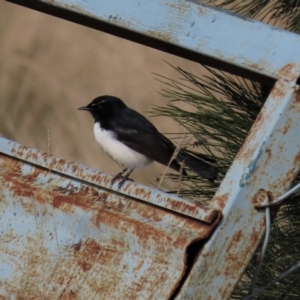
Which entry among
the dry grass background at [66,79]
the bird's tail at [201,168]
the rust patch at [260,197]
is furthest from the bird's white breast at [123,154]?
the dry grass background at [66,79]

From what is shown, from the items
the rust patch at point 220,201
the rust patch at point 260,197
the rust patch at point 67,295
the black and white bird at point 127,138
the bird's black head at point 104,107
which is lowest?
the rust patch at point 67,295

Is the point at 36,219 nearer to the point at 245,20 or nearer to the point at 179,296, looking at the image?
the point at 179,296

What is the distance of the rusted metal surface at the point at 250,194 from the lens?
5.25 feet

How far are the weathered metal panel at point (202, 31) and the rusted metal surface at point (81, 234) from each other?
319mm

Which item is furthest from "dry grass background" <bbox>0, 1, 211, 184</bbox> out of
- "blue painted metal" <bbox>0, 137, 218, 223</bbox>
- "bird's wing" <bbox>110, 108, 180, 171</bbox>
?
"blue painted metal" <bbox>0, 137, 218, 223</bbox>

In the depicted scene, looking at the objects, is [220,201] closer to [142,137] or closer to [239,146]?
[239,146]

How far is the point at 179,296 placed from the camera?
1592 mm

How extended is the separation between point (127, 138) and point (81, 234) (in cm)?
204

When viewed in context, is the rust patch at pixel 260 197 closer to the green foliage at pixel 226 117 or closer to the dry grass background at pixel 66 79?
the green foliage at pixel 226 117

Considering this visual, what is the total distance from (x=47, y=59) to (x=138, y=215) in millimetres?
6078

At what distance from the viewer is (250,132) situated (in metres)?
1.67

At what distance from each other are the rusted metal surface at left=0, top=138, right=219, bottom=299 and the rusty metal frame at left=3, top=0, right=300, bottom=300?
1.9 inches

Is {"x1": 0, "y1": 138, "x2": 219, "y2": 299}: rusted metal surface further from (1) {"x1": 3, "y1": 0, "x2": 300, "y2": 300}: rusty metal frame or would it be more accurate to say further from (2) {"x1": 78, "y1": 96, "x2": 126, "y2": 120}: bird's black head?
(2) {"x1": 78, "y1": 96, "x2": 126, "y2": 120}: bird's black head

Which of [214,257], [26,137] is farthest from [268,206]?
[26,137]
